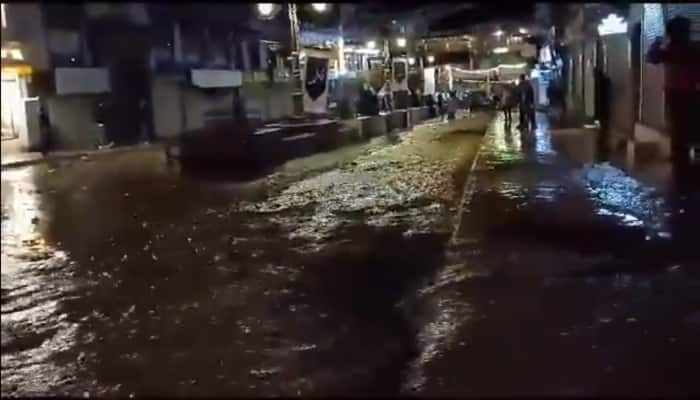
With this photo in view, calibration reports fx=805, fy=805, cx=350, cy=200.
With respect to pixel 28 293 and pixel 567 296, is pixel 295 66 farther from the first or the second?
pixel 567 296

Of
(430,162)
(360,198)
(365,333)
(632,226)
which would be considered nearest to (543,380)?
(365,333)

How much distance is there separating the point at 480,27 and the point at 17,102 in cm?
70

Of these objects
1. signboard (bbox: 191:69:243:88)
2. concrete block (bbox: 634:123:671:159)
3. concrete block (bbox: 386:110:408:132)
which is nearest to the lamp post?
signboard (bbox: 191:69:243:88)

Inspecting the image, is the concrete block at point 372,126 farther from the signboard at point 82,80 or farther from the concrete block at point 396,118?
the signboard at point 82,80

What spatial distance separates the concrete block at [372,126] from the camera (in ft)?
7.34

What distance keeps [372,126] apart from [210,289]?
163 cm

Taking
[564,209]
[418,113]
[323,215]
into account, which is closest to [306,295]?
[323,215]

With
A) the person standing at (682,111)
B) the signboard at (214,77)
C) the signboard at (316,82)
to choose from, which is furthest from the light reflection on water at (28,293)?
the person standing at (682,111)

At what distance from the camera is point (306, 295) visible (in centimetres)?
378

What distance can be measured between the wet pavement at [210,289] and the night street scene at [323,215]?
2cm

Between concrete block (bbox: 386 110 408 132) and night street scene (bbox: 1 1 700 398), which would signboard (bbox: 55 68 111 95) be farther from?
concrete block (bbox: 386 110 408 132)

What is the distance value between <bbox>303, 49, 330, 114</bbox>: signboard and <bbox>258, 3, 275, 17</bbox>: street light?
0.38m

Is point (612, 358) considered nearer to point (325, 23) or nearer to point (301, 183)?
point (301, 183)

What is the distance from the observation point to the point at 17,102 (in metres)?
1.10
